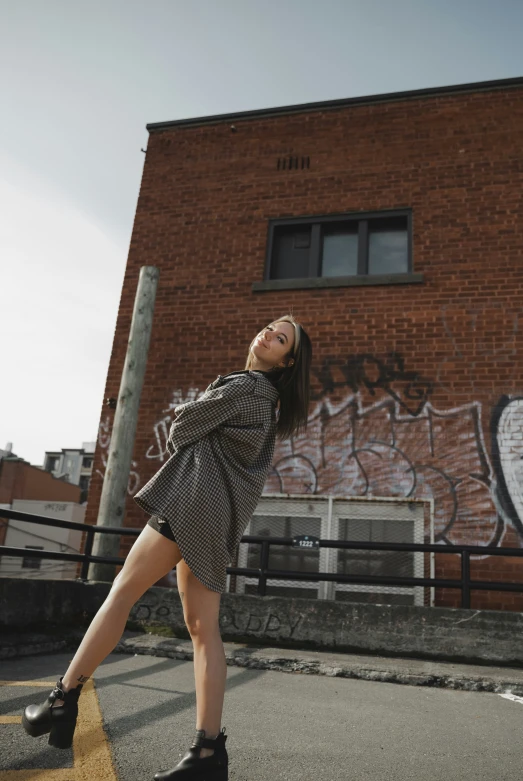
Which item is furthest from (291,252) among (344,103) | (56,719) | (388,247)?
(56,719)

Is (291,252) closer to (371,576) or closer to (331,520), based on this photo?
(331,520)

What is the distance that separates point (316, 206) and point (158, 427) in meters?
3.83

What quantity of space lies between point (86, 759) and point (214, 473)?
1.16m

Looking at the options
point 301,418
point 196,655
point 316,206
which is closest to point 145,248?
point 316,206

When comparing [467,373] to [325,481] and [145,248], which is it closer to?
[325,481]

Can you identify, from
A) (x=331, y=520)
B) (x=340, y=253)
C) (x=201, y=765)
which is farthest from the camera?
(x=340, y=253)

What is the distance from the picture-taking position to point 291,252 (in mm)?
8617

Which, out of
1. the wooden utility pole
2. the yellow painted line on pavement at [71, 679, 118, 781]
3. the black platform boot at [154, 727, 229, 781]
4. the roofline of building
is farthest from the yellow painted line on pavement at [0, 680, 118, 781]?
the roofline of building

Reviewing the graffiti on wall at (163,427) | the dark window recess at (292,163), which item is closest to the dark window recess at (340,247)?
the dark window recess at (292,163)

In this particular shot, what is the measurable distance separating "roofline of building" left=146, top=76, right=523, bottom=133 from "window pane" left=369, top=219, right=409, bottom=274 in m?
1.95

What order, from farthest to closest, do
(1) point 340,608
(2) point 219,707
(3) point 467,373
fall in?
(3) point 467,373, (1) point 340,608, (2) point 219,707

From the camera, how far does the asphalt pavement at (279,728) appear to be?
2.23 m

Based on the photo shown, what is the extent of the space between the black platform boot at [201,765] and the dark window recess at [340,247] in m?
6.92

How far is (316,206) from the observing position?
28.1ft
